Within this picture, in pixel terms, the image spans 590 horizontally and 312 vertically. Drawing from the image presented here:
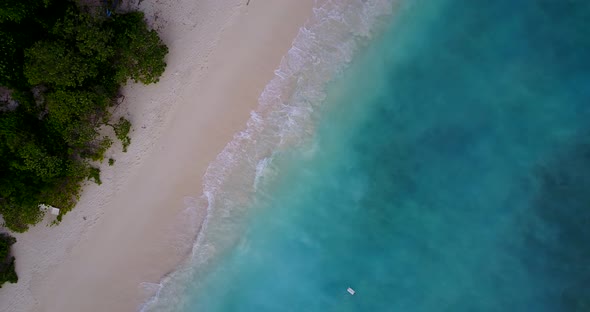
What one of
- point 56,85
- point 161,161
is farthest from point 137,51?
point 161,161

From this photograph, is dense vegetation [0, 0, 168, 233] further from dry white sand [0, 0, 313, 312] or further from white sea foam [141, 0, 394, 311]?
white sea foam [141, 0, 394, 311]

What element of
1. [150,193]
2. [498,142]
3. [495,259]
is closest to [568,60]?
[498,142]

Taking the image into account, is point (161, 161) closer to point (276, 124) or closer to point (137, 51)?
point (137, 51)

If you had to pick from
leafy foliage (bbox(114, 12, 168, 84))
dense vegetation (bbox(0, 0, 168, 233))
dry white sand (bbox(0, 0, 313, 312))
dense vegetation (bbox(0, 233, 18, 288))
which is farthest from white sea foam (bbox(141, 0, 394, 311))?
dense vegetation (bbox(0, 233, 18, 288))

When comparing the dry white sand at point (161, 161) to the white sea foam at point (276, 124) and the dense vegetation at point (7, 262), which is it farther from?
the white sea foam at point (276, 124)

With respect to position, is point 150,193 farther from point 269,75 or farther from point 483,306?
point 483,306

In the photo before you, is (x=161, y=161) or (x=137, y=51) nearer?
(x=137, y=51)
